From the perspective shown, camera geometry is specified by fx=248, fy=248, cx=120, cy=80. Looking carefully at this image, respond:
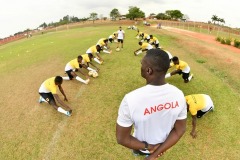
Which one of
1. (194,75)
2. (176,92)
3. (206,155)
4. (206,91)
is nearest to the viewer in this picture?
(176,92)

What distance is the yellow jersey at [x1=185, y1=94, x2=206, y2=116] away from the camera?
27.3 ft

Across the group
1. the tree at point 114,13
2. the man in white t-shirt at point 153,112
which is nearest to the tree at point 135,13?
the tree at point 114,13

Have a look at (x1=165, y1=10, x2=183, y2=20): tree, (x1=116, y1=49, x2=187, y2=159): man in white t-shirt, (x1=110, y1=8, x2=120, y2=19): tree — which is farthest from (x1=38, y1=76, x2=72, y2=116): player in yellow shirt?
(x1=110, y1=8, x2=120, y2=19): tree

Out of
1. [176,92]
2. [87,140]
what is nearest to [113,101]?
[87,140]

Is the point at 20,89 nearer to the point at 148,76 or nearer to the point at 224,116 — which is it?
the point at 224,116

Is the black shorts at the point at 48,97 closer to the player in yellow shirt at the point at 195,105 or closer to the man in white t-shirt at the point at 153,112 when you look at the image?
the player in yellow shirt at the point at 195,105

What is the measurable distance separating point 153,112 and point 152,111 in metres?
0.03

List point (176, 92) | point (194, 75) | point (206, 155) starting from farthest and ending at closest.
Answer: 1. point (194, 75)
2. point (206, 155)
3. point (176, 92)

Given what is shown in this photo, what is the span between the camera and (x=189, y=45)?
24828 mm

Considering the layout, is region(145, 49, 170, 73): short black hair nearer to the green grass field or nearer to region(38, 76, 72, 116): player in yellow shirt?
the green grass field

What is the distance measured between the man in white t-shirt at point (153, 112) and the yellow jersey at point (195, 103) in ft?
17.0

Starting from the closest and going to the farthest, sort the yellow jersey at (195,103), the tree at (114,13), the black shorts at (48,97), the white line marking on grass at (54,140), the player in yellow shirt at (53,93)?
1. the white line marking on grass at (54,140)
2. the yellow jersey at (195,103)
3. the player in yellow shirt at (53,93)
4. the black shorts at (48,97)
5. the tree at (114,13)

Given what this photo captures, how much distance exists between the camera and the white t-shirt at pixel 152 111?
2.87m

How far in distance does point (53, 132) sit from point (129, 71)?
703 centimetres
